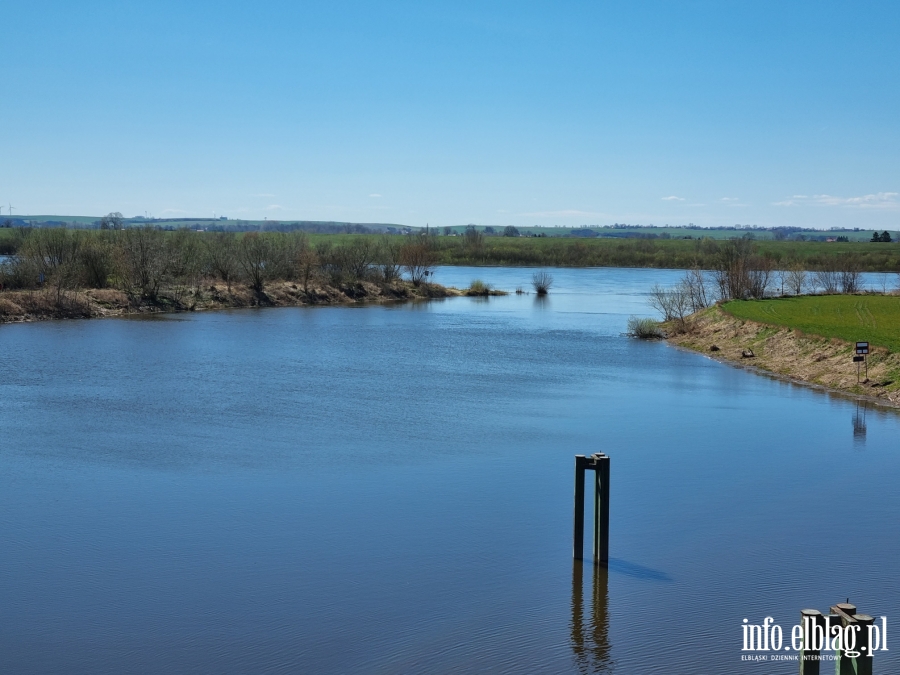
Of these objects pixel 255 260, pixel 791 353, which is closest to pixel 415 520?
pixel 791 353

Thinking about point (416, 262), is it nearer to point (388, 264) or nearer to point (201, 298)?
point (388, 264)

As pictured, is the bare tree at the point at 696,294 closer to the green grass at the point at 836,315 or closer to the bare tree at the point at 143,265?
the green grass at the point at 836,315

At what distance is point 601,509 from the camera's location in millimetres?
13523

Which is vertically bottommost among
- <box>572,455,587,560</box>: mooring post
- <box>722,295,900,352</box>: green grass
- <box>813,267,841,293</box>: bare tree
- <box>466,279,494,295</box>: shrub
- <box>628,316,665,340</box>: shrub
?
<box>572,455,587,560</box>: mooring post

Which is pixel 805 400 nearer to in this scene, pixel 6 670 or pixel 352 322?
pixel 6 670

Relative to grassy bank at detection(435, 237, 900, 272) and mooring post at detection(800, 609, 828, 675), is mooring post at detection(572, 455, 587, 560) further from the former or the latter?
grassy bank at detection(435, 237, 900, 272)

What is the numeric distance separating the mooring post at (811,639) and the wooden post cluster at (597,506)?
461 cm

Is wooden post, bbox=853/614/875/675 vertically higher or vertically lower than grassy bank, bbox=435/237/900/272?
lower

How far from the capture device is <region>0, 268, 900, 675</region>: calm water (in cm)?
1130

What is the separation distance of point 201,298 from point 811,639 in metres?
58.1

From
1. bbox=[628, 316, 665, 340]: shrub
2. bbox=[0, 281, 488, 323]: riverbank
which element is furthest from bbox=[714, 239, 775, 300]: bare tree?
bbox=[0, 281, 488, 323]: riverbank

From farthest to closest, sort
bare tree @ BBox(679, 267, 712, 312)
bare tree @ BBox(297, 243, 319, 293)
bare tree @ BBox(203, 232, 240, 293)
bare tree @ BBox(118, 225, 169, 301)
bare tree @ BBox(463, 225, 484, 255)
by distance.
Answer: bare tree @ BBox(463, 225, 484, 255), bare tree @ BBox(297, 243, 319, 293), bare tree @ BBox(203, 232, 240, 293), bare tree @ BBox(118, 225, 169, 301), bare tree @ BBox(679, 267, 712, 312)

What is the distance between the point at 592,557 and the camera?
13961 mm

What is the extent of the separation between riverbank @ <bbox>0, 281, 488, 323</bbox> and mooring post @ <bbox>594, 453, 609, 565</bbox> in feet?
142
